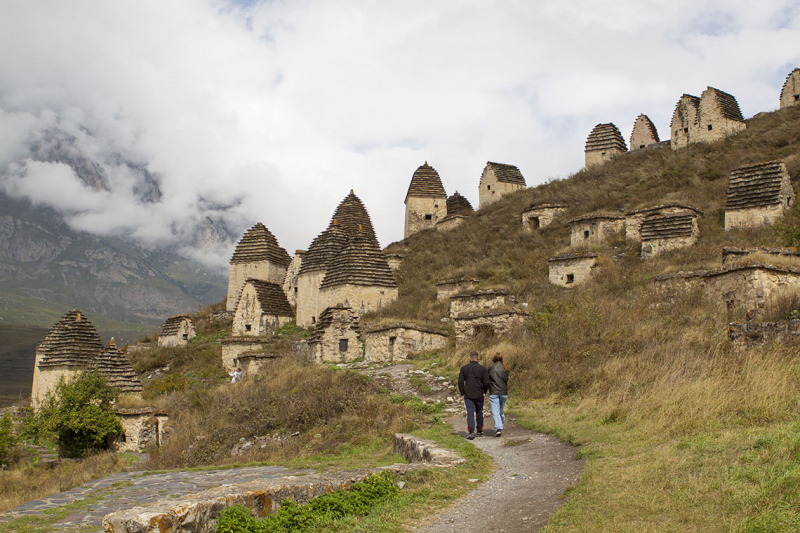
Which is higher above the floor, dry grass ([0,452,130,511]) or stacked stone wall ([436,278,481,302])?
stacked stone wall ([436,278,481,302])

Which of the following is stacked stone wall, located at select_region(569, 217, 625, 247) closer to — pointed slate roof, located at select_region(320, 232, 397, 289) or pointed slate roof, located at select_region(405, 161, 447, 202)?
pointed slate roof, located at select_region(320, 232, 397, 289)

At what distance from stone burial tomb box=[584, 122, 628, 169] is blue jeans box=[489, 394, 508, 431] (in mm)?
36456

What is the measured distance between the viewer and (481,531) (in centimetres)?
570

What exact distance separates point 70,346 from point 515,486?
77.1 ft

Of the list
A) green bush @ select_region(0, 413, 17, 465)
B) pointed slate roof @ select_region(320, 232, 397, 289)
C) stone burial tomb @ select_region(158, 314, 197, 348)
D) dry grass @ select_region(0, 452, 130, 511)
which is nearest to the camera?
dry grass @ select_region(0, 452, 130, 511)

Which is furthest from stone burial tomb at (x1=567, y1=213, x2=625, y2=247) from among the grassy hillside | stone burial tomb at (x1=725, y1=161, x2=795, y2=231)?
stone burial tomb at (x1=725, y1=161, x2=795, y2=231)

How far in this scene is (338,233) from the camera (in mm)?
32562

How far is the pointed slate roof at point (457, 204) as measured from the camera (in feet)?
164

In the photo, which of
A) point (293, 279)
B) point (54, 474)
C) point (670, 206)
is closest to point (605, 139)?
point (670, 206)

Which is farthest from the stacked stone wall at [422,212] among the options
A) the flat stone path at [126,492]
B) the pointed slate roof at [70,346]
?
the flat stone path at [126,492]

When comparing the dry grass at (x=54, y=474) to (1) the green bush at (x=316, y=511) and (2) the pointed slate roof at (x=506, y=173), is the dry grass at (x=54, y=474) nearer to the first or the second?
(1) the green bush at (x=316, y=511)

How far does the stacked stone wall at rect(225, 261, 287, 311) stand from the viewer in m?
35.8

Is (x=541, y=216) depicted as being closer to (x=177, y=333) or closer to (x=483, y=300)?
(x=483, y=300)

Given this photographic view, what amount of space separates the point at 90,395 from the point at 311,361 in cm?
691
